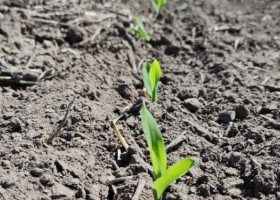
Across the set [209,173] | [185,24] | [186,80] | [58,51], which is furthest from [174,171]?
[185,24]

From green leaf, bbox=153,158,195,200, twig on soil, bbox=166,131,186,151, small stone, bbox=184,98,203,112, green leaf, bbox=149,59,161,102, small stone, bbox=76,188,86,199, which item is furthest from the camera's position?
small stone, bbox=184,98,203,112

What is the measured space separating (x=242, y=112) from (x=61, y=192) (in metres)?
0.89

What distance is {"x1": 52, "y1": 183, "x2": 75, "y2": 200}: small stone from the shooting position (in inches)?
60.4

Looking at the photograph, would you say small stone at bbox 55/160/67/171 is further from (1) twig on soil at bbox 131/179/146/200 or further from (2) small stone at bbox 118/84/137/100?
(2) small stone at bbox 118/84/137/100

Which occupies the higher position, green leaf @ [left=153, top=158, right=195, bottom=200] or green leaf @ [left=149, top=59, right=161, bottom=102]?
green leaf @ [left=149, top=59, right=161, bottom=102]

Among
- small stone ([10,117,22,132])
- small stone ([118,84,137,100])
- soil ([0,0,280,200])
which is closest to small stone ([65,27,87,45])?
soil ([0,0,280,200])

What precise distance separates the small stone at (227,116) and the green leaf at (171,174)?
1.94ft

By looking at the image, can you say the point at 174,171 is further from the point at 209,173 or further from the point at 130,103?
the point at 130,103

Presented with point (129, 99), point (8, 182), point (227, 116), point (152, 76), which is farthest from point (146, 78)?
point (8, 182)

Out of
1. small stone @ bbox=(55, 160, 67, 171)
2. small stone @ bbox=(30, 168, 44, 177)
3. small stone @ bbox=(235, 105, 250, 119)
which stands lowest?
small stone @ bbox=(30, 168, 44, 177)

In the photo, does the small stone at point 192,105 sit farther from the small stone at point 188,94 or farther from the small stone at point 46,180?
the small stone at point 46,180

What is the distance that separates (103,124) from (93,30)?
950mm

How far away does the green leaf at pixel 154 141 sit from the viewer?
4.99 feet

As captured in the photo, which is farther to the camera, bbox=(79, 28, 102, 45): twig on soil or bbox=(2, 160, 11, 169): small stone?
bbox=(79, 28, 102, 45): twig on soil
